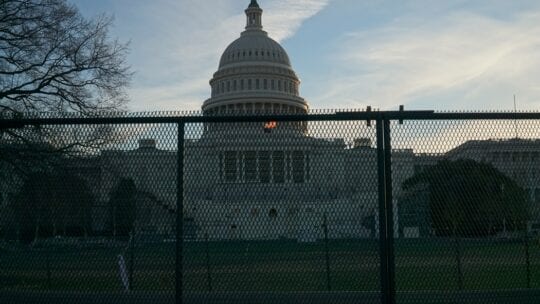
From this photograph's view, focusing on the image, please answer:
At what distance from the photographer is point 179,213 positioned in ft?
21.2

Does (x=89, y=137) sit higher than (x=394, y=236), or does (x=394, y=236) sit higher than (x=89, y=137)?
(x=89, y=137)

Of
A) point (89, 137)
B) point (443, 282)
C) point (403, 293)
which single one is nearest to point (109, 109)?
point (89, 137)

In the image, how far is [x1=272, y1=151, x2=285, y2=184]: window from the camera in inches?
283

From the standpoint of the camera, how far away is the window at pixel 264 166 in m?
7.19

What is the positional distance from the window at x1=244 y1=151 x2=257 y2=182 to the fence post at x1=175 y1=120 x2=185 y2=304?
872 mm

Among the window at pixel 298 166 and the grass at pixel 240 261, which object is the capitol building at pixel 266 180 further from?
the grass at pixel 240 261

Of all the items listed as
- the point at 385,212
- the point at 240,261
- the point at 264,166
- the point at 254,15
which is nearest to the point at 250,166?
the point at 264,166

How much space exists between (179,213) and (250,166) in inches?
48.2

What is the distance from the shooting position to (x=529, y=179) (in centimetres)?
717

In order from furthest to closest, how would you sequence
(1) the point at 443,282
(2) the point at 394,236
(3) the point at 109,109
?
(3) the point at 109,109 < (1) the point at 443,282 < (2) the point at 394,236

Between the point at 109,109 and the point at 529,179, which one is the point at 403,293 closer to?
the point at 529,179

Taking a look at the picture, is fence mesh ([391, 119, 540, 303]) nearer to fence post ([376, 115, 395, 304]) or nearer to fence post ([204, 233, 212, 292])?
fence post ([376, 115, 395, 304])

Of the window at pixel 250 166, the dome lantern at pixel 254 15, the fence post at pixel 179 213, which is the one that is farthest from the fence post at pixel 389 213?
the dome lantern at pixel 254 15

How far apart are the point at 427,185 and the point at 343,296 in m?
1.76
